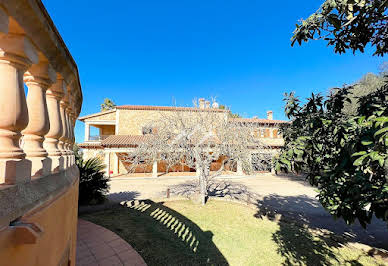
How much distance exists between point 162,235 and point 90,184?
199 inches

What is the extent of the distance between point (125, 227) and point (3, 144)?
656 cm

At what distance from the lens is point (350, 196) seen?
117 inches

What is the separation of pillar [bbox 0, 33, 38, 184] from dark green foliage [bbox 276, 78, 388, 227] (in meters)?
2.96

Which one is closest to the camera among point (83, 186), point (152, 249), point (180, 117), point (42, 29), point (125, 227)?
point (42, 29)

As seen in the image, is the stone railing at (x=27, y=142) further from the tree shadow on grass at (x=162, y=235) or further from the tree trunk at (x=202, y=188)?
the tree trunk at (x=202, y=188)

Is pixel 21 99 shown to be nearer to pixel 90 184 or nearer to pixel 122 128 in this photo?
pixel 90 184

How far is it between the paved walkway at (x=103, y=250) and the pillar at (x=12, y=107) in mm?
3908

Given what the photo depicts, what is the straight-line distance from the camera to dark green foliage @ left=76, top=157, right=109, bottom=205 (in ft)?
27.8

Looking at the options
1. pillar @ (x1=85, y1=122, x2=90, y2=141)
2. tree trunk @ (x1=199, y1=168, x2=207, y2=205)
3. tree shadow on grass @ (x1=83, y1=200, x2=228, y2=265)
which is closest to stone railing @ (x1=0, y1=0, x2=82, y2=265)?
tree shadow on grass @ (x1=83, y1=200, x2=228, y2=265)

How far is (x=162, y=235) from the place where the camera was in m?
5.90

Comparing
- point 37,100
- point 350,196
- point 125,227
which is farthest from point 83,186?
point 350,196

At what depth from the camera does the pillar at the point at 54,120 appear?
5.31 feet

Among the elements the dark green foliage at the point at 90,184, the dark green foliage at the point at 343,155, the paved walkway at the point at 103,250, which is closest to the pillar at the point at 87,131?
the dark green foliage at the point at 90,184

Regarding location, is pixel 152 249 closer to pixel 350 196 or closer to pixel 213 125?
pixel 350 196
